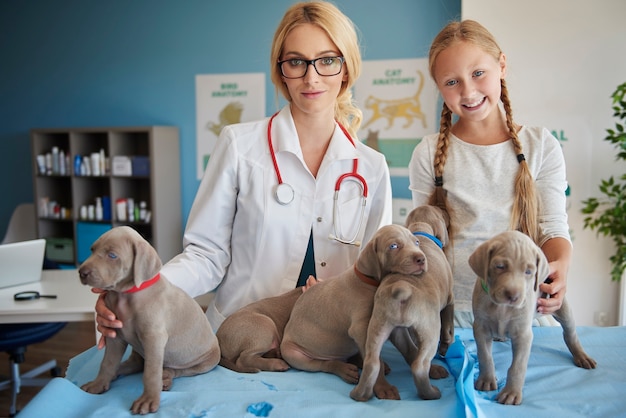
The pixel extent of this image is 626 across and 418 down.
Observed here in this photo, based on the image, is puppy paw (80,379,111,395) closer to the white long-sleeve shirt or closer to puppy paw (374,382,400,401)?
puppy paw (374,382,400,401)

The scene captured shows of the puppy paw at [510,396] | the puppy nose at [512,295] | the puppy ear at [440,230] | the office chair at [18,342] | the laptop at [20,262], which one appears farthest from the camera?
the office chair at [18,342]

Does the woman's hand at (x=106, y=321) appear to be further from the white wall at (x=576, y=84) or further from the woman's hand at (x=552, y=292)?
the white wall at (x=576, y=84)

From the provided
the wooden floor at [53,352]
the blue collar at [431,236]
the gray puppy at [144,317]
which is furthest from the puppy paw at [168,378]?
the wooden floor at [53,352]

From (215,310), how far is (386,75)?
11.9ft

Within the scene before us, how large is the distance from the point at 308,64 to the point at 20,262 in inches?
89.1

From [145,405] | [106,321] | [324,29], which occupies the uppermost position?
[324,29]

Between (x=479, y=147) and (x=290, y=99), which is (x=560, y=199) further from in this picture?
(x=290, y=99)

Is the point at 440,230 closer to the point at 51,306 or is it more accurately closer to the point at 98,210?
the point at 51,306

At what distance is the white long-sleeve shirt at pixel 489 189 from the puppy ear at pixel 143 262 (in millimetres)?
793

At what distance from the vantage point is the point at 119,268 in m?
1.05

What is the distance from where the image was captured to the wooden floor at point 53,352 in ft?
11.7

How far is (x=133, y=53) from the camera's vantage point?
559 cm

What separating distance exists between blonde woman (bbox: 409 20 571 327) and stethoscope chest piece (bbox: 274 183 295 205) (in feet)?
1.23

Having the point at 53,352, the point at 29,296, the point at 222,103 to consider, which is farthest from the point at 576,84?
the point at 53,352
